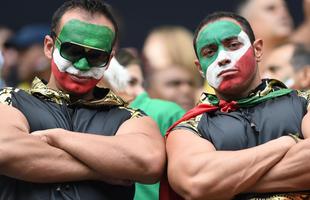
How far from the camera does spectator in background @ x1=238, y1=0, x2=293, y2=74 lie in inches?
287

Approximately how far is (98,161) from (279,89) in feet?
3.57

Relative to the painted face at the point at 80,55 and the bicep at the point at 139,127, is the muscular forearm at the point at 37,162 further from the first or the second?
the painted face at the point at 80,55

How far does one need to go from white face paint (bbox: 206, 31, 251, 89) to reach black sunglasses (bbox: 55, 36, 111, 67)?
0.57 m

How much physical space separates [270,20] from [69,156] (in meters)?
3.58

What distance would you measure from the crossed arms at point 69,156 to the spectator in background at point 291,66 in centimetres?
201

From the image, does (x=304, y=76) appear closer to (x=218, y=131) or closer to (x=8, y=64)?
(x=218, y=131)

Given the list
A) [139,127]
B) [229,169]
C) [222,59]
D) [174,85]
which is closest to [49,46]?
[139,127]

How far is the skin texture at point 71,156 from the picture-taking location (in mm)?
4102

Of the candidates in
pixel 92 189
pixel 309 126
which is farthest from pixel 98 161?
pixel 309 126

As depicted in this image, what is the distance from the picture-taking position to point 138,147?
426 centimetres

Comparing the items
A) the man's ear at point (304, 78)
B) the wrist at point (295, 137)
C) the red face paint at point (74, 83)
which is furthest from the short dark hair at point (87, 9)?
the man's ear at point (304, 78)

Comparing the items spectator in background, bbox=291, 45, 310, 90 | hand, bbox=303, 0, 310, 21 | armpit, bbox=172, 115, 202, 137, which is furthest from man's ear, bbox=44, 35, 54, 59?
hand, bbox=303, 0, 310, 21

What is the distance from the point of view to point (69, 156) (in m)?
4.18

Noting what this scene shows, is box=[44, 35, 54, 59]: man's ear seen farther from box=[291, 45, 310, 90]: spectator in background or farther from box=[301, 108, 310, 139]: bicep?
box=[291, 45, 310, 90]: spectator in background
